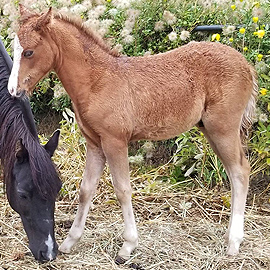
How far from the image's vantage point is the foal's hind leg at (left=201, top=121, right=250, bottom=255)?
304 centimetres

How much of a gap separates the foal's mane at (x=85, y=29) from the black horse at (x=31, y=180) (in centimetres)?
58

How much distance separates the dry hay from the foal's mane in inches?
53.3

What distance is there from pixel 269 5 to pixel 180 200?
91.5 inches

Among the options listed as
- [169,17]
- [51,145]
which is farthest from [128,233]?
[169,17]

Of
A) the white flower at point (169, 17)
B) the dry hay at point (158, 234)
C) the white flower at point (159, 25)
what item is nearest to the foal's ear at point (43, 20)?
the dry hay at point (158, 234)

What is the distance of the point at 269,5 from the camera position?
4.71 m

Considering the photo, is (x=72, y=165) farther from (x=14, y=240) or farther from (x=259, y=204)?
(x=259, y=204)

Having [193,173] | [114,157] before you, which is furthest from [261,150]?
[114,157]

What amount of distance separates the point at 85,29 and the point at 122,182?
1.02m

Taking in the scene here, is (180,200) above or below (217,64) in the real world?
below

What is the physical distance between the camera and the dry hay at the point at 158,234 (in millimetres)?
2953

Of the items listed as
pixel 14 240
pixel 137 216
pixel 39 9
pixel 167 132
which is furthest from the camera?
pixel 39 9

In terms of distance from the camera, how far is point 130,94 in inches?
113

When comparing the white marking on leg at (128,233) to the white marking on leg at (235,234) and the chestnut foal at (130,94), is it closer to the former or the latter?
the chestnut foal at (130,94)
